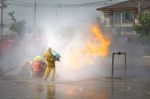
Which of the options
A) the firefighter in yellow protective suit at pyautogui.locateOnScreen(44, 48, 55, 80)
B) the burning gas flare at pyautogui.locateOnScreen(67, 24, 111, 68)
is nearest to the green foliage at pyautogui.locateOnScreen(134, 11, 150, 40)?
the burning gas flare at pyautogui.locateOnScreen(67, 24, 111, 68)

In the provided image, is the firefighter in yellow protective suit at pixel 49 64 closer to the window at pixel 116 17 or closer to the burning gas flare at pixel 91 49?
the burning gas flare at pixel 91 49

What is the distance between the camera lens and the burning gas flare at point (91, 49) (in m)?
27.7

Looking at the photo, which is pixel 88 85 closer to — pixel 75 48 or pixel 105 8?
pixel 75 48

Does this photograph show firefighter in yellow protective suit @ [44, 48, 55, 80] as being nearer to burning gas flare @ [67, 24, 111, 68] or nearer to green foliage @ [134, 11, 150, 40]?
burning gas flare @ [67, 24, 111, 68]

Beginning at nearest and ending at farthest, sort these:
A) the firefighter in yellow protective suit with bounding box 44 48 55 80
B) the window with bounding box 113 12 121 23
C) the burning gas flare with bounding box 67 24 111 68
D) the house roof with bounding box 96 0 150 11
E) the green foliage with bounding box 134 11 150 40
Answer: the firefighter in yellow protective suit with bounding box 44 48 55 80
the burning gas flare with bounding box 67 24 111 68
the green foliage with bounding box 134 11 150 40
the house roof with bounding box 96 0 150 11
the window with bounding box 113 12 121 23

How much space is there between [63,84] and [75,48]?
737cm

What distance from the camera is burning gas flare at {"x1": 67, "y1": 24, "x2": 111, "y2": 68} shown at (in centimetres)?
2772

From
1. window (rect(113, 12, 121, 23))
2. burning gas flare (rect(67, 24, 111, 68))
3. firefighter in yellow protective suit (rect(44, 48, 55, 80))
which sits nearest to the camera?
firefighter in yellow protective suit (rect(44, 48, 55, 80))

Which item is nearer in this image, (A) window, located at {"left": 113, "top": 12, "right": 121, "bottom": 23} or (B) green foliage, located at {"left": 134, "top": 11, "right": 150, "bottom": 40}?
(B) green foliage, located at {"left": 134, "top": 11, "right": 150, "bottom": 40}

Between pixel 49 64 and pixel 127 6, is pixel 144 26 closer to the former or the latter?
pixel 127 6

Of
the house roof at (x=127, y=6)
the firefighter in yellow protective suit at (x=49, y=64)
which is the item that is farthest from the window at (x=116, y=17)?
the firefighter in yellow protective suit at (x=49, y=64)

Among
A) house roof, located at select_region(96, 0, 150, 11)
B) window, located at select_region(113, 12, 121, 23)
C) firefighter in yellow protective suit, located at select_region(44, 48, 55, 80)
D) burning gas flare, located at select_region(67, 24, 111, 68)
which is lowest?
firefighter in yellow protective suit, located at select_region(44, 48, 55, 80)

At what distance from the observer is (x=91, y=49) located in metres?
28.0

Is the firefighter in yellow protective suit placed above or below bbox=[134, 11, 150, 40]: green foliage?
below
